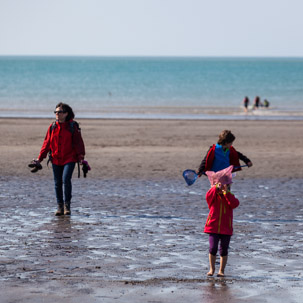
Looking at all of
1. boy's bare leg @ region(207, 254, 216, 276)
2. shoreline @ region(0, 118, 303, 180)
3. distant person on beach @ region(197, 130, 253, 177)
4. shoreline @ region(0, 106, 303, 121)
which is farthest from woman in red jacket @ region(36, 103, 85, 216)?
shoreline @ region(0, 106, 303, 121)

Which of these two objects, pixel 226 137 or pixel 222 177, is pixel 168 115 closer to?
pixel 226 137

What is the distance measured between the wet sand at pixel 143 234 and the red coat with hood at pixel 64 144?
2.76 feet

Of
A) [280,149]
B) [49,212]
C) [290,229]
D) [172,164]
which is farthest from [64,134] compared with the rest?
[280,149]

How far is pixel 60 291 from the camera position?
21.1 feet

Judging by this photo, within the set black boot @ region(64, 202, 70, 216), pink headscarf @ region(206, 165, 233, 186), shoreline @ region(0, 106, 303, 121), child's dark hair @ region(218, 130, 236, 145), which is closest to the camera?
pink headscarf @ region(206, 165, 233, 186)

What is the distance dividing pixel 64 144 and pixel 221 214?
384 centimetres

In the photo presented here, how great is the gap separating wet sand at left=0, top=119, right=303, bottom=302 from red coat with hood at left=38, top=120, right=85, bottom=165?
0.84m

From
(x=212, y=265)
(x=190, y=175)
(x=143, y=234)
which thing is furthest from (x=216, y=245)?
(x=143, y=234)

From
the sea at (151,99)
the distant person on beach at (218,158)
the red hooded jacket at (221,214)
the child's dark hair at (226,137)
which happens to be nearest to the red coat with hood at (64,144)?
the distant person on beach at (218,158)

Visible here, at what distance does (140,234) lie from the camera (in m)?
9.23

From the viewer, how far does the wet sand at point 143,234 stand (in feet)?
21.6

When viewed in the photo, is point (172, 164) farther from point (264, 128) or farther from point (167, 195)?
point (264, 128)

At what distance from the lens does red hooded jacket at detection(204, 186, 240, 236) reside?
7.32m

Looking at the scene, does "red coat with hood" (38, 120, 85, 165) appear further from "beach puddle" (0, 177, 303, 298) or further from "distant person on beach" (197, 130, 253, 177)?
"distant person on beach" (197, 130, 253, 177)
